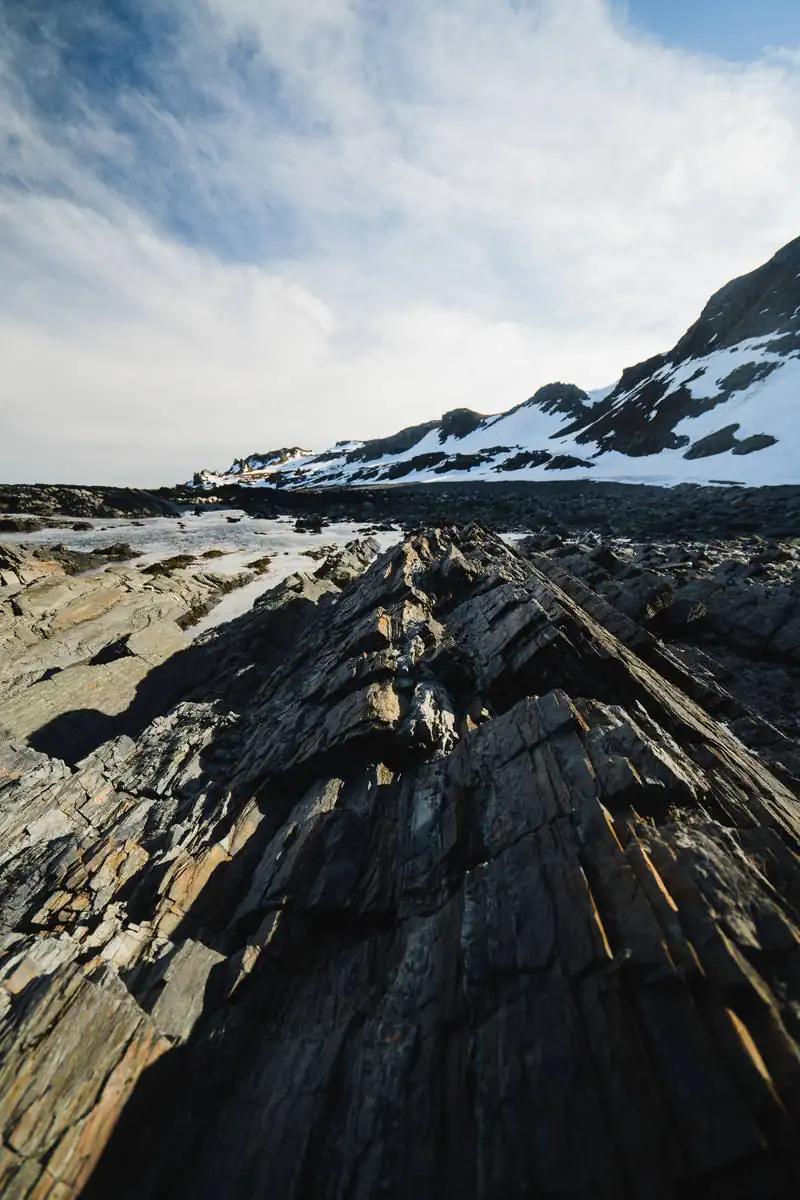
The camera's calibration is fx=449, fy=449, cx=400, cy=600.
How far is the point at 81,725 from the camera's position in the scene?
17719 mm

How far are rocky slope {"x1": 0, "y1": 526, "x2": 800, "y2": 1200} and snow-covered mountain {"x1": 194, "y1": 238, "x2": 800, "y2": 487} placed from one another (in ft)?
259

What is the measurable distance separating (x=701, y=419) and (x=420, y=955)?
120 meters

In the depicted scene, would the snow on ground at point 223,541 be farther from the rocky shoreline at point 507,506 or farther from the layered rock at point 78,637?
the rocky shoreline at point 507,506

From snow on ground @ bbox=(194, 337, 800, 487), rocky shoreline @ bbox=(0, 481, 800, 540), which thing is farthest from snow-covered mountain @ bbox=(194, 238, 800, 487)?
rocky shoreline @ bbox=(0, 481, 800, 540)

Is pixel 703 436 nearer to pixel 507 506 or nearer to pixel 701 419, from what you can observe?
pixel 701 419

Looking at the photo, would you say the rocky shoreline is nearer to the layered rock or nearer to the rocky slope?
the layered rock

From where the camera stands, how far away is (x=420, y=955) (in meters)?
6.70

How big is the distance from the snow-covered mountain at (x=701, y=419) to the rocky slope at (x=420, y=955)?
Result: 259 ft

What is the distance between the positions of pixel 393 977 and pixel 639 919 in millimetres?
3666

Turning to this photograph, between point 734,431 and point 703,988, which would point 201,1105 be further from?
point 734,431

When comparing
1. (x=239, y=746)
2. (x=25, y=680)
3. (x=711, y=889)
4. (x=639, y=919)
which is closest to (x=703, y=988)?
(x=639, y=919)

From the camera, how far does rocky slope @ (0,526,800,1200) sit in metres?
4.46

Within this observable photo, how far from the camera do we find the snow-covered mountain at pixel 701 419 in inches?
3191

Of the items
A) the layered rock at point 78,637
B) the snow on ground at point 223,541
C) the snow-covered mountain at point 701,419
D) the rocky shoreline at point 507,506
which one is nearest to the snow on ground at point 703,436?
the snow-covered mountain at point 701,419
